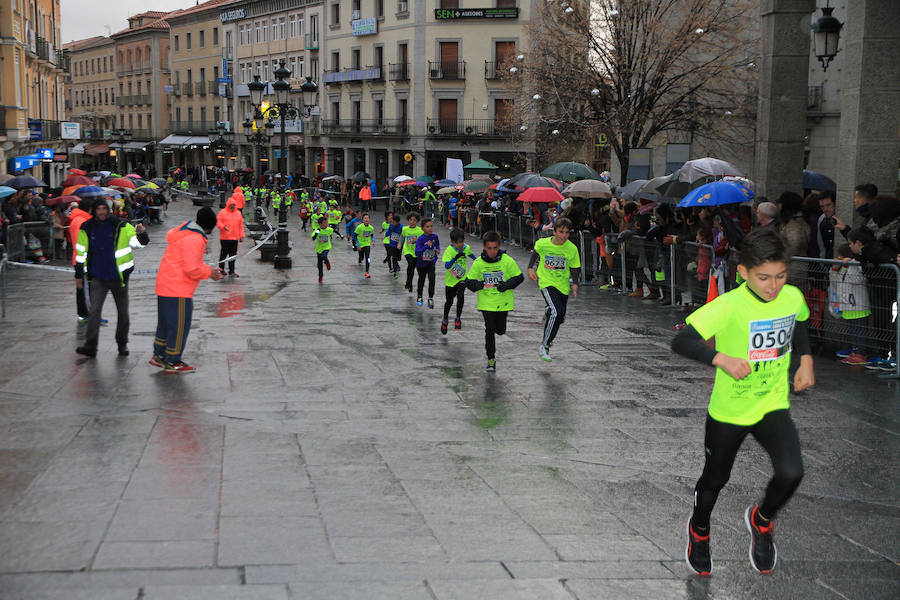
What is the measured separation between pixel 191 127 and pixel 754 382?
288 feet

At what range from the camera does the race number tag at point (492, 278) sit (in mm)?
11000

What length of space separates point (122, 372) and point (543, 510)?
5.68 metres

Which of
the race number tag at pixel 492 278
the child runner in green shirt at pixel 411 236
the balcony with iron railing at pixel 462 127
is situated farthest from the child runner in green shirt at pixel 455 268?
the balcony with iron railing at pixel 462 127

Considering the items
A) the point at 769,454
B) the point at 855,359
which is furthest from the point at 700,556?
the point at 855,359

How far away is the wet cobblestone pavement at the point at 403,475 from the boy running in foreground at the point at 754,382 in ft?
0.89

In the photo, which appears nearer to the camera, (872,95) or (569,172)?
(872,95)

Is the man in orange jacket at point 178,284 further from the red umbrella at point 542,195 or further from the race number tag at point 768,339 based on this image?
the red umbrella at point 542,195

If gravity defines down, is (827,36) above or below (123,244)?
above

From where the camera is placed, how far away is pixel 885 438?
314 inches

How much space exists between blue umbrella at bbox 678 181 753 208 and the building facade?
83.0 ft

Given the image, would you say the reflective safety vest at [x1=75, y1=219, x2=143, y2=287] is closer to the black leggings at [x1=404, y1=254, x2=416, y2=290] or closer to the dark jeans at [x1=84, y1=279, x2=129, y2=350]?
the dark jeans at [x1=84, y1=279, x2=129, y2=350]

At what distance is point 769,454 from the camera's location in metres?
4.99

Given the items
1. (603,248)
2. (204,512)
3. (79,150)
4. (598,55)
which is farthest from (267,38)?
(204,512)

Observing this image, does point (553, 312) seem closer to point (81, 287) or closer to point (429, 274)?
point (429, 274)
